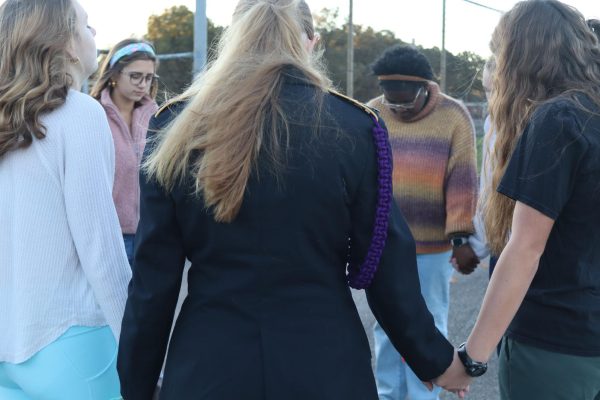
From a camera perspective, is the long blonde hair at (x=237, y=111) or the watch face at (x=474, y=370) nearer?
the long blonde hair at (x=237, y=111)

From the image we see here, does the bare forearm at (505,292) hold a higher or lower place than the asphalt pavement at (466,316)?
higher

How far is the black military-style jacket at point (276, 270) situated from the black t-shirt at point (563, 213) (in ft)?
1.41

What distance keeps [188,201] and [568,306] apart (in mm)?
1104

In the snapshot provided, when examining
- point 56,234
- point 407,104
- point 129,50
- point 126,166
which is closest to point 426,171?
point 407,104

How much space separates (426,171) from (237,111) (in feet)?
7.45

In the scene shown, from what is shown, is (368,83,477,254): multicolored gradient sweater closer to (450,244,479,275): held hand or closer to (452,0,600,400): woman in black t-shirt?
(450,244,479,275): held hand

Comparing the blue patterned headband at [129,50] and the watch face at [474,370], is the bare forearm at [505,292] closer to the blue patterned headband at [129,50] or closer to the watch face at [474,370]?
the watch face at [474,370]

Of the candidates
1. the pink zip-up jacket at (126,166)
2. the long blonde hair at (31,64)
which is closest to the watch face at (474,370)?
the long blonde hair at (31,64)

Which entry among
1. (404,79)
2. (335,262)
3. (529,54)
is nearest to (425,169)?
(404,79)

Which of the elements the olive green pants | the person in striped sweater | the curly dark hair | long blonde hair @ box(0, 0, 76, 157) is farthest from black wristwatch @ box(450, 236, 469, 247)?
long blonde hair @ box(0, 0, 76, 157)

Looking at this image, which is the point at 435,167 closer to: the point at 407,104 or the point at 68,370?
the point at 407,104

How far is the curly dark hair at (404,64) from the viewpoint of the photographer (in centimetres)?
388

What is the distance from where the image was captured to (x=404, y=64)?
12.7ft

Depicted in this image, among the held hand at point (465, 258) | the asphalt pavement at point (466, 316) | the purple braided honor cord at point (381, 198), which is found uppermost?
the purple braided honor cord at point (381, 198)
